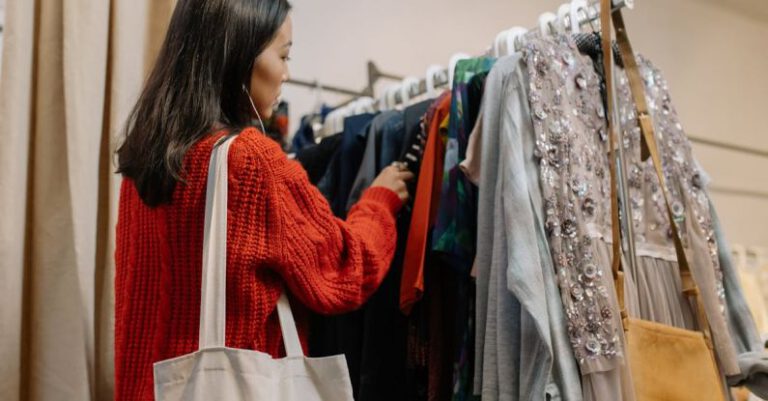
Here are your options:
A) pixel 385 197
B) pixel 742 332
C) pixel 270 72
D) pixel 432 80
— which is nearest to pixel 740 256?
pixel 742 332

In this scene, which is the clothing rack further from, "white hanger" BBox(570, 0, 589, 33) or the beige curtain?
the beige curtain

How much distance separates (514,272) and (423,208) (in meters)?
0.27

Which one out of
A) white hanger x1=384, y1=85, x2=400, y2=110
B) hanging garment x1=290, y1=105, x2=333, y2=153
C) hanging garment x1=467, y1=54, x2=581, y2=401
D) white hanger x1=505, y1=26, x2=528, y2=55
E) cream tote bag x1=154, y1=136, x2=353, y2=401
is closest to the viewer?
cream tote bag x1=154, y1=136, x2=353, y2=401

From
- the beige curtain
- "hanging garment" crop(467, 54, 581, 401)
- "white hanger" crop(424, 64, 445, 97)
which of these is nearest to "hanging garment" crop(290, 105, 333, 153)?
"white hanger" crop(424, 64, 445, 97)

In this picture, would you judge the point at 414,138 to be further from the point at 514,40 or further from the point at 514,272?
the point at 514,272

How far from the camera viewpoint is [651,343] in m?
1.03

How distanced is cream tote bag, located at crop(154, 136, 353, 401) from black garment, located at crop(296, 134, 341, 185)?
63cm

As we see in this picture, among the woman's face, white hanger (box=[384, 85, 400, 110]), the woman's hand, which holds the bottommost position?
the woman's hand

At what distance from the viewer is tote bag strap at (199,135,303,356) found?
2.75 ft

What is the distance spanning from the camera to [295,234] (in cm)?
93

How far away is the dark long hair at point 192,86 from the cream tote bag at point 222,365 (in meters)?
0.06

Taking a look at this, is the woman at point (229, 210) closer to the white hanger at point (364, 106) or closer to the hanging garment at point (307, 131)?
the white hanger at point (364, 106)

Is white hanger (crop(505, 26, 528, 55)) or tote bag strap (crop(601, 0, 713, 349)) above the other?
white hanger (crop(505, 26, 528, 55))

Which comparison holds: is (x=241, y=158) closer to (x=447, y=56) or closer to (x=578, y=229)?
(x=578, y=229)
